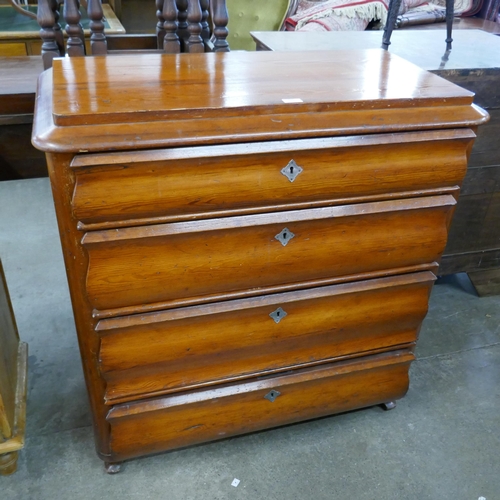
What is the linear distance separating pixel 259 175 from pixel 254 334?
417 millimetres

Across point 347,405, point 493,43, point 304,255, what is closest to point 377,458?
point 347,405

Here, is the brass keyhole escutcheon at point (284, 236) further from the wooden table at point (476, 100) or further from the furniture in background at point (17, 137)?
the wooden table at point (476, 100)

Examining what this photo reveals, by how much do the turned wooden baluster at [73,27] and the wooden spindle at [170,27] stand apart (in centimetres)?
24

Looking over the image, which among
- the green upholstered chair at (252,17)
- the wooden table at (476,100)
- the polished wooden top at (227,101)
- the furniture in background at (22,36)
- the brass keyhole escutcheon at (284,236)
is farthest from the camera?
the green upholstered chair at (252,17)

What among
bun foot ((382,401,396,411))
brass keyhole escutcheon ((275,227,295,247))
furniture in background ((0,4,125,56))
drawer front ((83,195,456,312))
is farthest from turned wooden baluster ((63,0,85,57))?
furniture in background ((0,4,125,56))

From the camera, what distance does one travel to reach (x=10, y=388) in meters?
1.49

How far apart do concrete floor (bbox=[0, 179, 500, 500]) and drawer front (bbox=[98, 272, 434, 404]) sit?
29 centimetres

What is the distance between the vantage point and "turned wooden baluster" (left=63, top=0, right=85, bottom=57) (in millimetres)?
1438

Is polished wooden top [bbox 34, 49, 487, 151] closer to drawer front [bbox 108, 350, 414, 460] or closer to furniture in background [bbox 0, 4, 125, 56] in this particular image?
drawer front [bbox 108, 350, 414, 460]

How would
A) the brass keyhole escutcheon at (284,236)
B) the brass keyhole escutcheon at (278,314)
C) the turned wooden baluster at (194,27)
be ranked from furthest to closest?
the turned wooden baluster at (194,27) < the brass keyhole escutcheon at (278,314) < the brass keyhole escutcheon at (284,236)

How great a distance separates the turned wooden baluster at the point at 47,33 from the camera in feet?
4.79

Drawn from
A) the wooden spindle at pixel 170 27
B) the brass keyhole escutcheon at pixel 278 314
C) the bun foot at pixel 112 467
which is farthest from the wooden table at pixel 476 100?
the bun foot at pixel 112 467

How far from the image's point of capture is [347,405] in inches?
61.4

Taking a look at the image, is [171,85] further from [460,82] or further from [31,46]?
[31,46]
